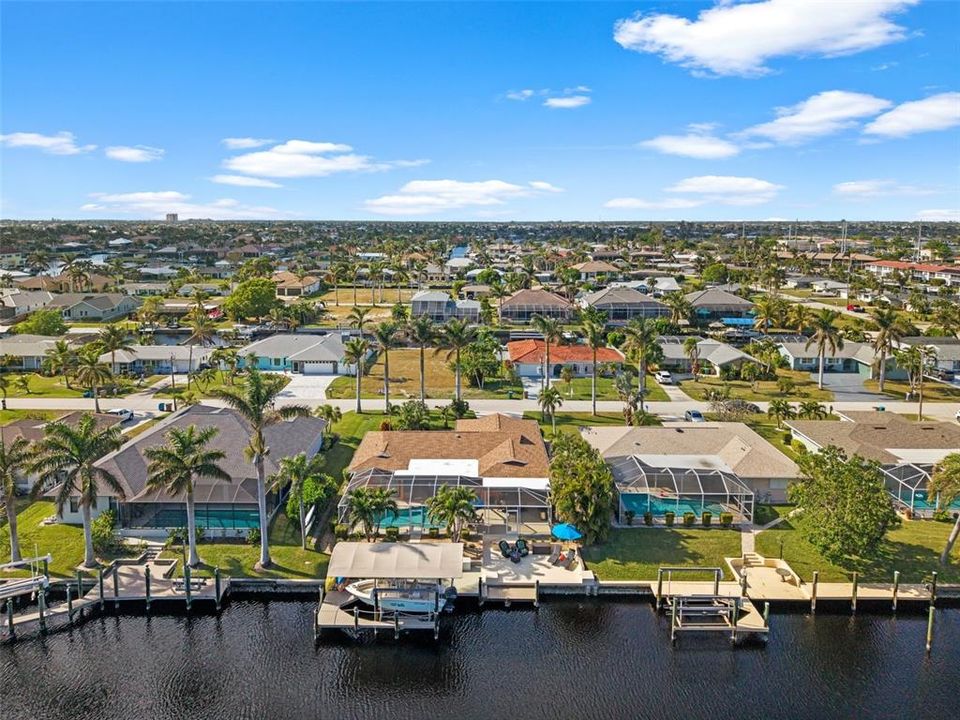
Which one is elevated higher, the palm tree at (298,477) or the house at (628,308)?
the house at (628,308)

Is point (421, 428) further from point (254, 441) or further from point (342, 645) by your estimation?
point (342, 645)

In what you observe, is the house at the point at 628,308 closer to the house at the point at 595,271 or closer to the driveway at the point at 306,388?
the house at the point at 595,271

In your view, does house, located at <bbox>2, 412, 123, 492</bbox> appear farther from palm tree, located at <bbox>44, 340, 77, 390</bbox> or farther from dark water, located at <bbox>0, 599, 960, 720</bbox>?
palm tree, located at <bbox>44, 340, 77, 390</bbox>

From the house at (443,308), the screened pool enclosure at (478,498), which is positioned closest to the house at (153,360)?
the house at (443,308)

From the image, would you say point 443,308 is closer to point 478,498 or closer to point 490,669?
point 478,498

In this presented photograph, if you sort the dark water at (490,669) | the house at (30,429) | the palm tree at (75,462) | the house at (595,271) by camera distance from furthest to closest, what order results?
1. the house at (595,271)
2. the house at (30,429)
3. the palm tree at (75,462)
4. the dark water at (490,669)

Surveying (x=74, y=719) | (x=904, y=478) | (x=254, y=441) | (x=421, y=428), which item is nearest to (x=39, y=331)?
(x=421, y=428)
